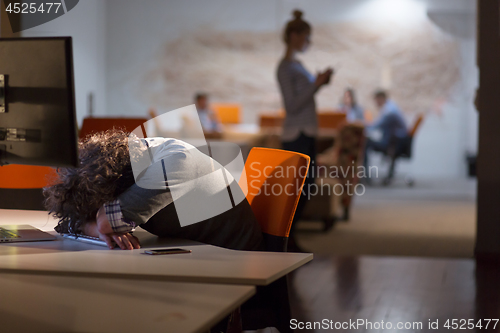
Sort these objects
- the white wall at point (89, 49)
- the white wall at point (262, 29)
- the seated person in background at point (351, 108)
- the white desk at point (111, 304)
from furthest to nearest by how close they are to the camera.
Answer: the seated person in background at point (351, 108), the white wall at point (89, 49), the white wall at point (262, 29), the white desk at point (111, 304)

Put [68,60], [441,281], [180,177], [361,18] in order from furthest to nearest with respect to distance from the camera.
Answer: [361,18] → [441,281] → [180,177] → [68,60]

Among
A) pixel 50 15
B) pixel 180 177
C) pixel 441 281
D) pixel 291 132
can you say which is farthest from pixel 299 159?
pixel 50 15

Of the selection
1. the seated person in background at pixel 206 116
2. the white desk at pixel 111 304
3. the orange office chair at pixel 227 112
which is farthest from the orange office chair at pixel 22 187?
the orange office chair at pixel 227 112

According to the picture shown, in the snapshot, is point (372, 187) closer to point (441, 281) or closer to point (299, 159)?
point (441, 281)

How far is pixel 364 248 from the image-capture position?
12.6ft

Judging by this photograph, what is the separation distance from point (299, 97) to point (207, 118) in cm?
162

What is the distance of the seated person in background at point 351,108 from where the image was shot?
453 cm

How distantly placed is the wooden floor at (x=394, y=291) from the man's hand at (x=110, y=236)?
133 centimetres

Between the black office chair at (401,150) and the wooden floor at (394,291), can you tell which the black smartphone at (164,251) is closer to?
the wooden floor at (394,291)

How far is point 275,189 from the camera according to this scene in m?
A: 1.44

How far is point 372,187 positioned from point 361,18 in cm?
160

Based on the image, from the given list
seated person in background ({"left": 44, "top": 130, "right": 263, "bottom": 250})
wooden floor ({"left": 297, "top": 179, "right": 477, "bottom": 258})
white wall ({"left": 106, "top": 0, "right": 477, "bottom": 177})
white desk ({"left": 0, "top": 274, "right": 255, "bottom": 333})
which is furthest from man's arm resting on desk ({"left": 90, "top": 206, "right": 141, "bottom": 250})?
white wall ({"left": 106, "top": 0, "right": 477, "bottom": 177})

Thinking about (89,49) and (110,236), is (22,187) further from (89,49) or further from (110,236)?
(89,49)

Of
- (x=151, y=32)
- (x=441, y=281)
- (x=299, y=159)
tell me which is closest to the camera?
(x=299, y=159)
